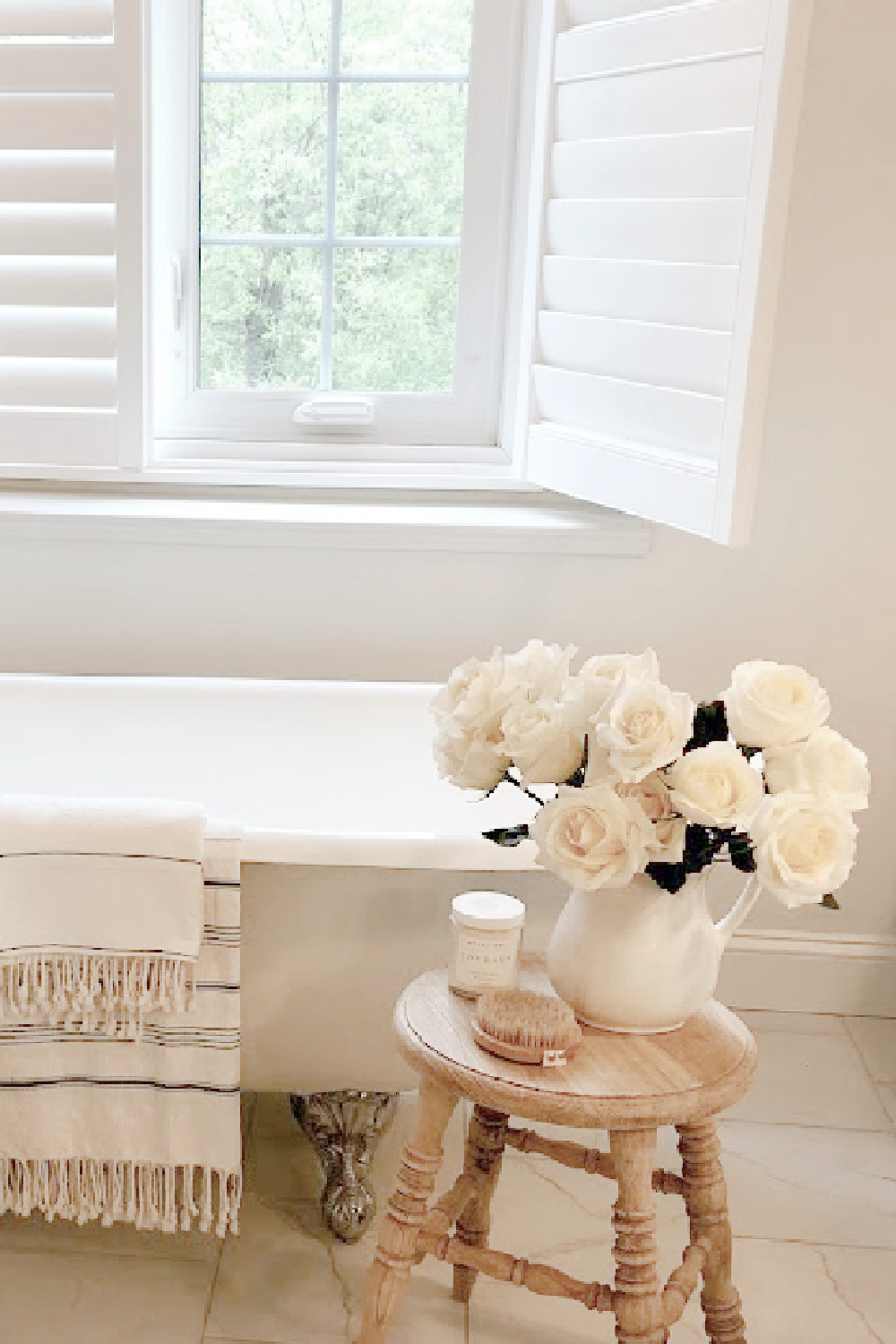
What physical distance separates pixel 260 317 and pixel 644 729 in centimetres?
161

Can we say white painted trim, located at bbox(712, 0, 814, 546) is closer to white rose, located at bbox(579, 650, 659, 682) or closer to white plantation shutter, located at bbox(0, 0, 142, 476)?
white rose, located at bbox(579, 650, 659, 682)

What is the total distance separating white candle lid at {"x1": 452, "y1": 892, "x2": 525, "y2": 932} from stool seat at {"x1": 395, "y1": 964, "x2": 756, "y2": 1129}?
0.30 ft

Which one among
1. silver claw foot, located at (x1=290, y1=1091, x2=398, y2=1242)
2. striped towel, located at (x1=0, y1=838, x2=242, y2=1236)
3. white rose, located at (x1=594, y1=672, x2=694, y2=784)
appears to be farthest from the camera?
silver claw foot, located at (x1=290, y1=1091, x2=398, y2=1242)

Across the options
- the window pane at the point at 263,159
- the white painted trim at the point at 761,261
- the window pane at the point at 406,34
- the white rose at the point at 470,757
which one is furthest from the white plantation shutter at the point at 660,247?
the white rose at the point at 470,757

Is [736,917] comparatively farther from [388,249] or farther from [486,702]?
[388,249]

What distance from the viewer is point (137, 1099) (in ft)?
5.58

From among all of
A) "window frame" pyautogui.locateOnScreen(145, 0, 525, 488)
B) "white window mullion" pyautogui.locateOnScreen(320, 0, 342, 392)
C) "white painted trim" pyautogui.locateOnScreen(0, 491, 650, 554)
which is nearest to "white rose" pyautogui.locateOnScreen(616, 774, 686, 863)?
"white painted trim" pyautogui.locateOnScreen(0, 491, 650, 554)

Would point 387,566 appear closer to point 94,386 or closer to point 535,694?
point 94,386

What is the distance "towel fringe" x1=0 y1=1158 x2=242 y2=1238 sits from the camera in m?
1.72

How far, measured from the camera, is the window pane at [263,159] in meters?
2.56

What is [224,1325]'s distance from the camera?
5.75 ft

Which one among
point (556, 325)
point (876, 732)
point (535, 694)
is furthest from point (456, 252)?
point (535, 694)

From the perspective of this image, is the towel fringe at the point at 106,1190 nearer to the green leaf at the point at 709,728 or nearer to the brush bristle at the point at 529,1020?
the brush bristle at the point at 529,1020

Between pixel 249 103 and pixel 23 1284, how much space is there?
6.61ft
